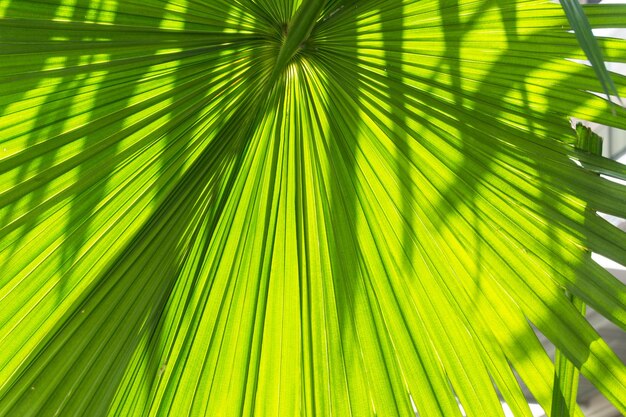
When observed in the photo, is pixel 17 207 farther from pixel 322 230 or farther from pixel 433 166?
pixel 433 166

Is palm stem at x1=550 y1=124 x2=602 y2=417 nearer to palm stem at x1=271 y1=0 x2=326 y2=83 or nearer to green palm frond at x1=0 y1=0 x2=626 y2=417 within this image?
green palm frond at x1=0 y1=0 x2=626 y2=417

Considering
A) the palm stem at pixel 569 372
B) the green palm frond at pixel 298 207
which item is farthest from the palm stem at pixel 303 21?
the palm stem at pixel 569 372

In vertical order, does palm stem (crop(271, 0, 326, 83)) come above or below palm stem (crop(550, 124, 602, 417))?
above

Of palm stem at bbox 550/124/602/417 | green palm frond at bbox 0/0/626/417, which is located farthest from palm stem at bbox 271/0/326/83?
palm stem at bbox 550/124/602/417

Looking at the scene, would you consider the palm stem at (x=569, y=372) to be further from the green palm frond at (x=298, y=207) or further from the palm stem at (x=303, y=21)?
the palm stem at (x=303, y=21)

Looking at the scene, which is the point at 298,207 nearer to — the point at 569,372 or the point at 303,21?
the point at 303,21

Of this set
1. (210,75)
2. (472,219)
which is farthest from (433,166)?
(210,75)

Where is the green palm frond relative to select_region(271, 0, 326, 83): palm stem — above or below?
below

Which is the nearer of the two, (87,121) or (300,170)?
(87,121)
